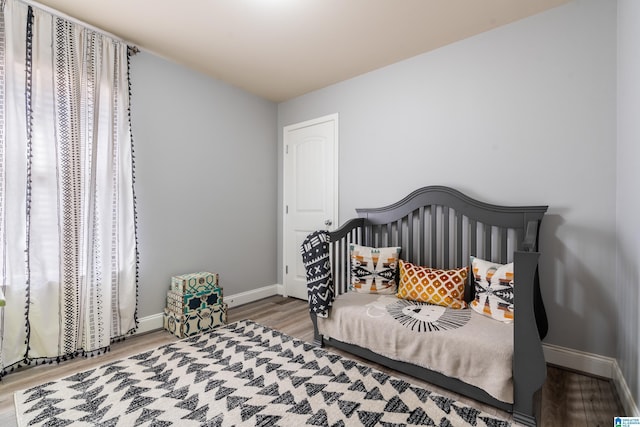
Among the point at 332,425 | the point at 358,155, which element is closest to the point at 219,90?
the point at 358,155

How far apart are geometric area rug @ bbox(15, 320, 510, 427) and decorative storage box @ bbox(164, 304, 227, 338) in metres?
0.31

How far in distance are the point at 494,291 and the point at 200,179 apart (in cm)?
261

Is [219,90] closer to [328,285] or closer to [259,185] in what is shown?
[259,185]

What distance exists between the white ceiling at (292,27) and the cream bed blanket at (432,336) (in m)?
1.99

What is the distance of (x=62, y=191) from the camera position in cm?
207

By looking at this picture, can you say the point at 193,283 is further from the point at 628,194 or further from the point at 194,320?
the point at 628,194

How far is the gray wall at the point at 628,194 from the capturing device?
143 centimetres

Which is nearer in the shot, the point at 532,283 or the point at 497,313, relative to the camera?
the point at 532,283

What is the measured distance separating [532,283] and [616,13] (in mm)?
1758

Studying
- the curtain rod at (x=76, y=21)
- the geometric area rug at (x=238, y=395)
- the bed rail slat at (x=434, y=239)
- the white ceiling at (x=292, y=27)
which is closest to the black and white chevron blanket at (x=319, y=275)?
the geometric area rug at (x=238, y=395)

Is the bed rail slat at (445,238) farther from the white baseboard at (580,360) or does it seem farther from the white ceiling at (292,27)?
the white ceiling at (292,27)

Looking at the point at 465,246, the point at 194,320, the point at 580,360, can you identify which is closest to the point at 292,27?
the point at 465,246

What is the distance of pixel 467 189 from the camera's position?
7.73 feet

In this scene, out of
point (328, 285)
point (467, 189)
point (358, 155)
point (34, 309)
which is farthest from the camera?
point (358, 155)
